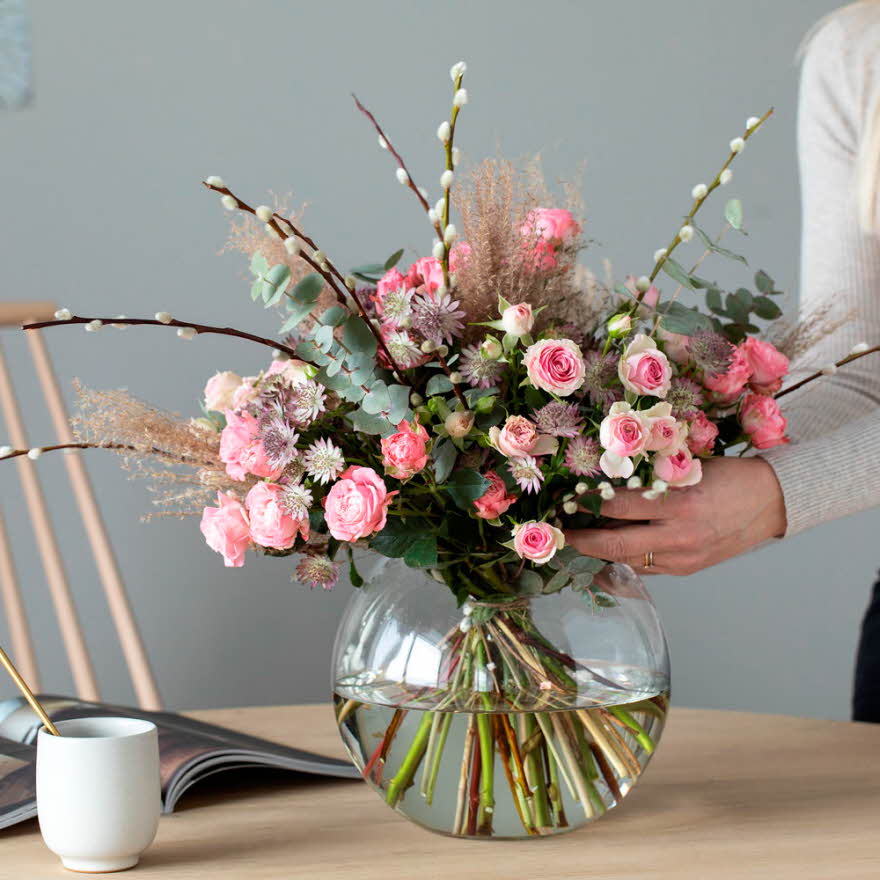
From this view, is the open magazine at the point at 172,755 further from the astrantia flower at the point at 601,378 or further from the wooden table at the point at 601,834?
the astrantia flower at the point at 601,378

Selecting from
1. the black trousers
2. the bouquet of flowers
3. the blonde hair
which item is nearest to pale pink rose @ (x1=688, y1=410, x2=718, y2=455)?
the bouquet of flowers

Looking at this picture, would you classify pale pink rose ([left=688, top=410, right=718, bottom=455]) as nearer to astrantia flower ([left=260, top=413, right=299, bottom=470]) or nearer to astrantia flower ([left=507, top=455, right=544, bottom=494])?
astrantia flower ([left=507, top=455, right=544, bottom=494])

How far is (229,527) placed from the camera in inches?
26.4

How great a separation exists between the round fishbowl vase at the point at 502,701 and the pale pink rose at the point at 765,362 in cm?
14

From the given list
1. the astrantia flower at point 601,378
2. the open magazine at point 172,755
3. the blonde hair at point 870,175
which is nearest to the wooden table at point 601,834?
the open magazine at point 172,755

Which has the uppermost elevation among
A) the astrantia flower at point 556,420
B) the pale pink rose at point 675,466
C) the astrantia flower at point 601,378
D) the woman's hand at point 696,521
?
the astrantia flower at point 601,378

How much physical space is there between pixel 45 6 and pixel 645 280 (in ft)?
4.59

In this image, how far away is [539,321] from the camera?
66cm

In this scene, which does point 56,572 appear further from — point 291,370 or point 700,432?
point 700,432

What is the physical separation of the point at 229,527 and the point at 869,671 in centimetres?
79

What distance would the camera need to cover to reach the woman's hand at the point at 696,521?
698mm

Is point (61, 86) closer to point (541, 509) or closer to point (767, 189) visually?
point (767, 189)

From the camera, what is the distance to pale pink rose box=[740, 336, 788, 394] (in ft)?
2.28

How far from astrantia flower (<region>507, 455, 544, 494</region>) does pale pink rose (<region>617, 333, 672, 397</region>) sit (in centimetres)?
7
